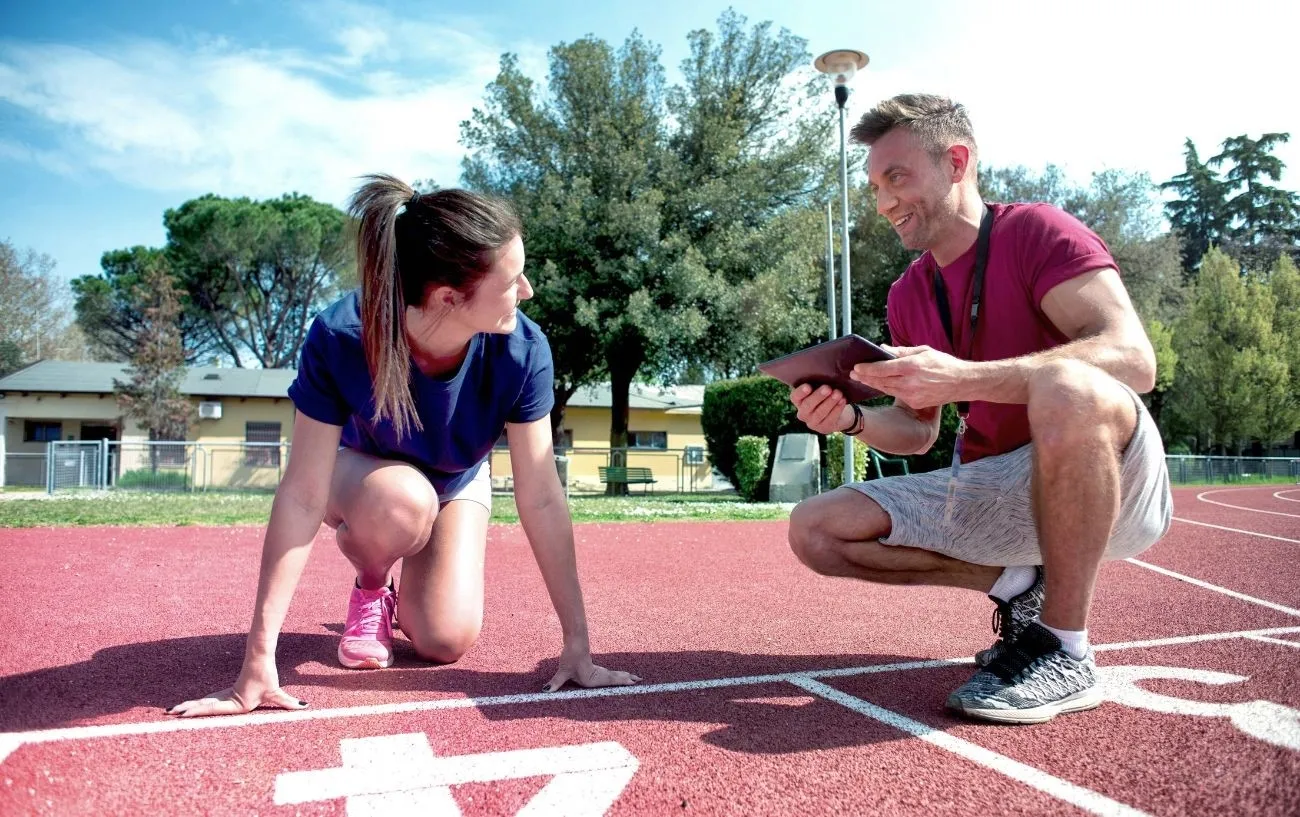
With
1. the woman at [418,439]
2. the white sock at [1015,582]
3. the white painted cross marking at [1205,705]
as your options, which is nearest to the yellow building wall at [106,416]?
the woman at [418,439]

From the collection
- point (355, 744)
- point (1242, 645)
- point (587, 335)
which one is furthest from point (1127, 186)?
point (355, 744)

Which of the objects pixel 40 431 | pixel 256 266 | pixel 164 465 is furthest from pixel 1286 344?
pixel 40 431

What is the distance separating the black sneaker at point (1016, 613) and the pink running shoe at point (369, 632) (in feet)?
7.16

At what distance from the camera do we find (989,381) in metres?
2.53

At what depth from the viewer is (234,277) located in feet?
125

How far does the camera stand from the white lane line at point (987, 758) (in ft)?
5.95

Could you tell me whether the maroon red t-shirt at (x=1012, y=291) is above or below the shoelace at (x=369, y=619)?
above

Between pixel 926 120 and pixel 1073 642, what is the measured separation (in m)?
1.83

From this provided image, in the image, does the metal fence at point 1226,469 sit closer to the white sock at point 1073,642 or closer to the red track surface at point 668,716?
the red track surface at point 668,716

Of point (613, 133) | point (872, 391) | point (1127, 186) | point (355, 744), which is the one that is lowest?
point (355, 744)

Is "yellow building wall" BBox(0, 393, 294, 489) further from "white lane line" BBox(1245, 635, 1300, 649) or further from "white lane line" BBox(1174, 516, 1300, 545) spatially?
"white lane line" BBox(1245, 635, 1300, 649)

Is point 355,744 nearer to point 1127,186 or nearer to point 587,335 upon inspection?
point 587,335

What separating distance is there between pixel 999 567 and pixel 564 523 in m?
1.61

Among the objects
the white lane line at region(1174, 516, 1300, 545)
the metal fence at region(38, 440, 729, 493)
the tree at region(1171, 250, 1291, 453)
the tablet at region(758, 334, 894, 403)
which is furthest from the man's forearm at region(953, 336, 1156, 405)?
the tree at region(1171, 250, 1291, 453)
